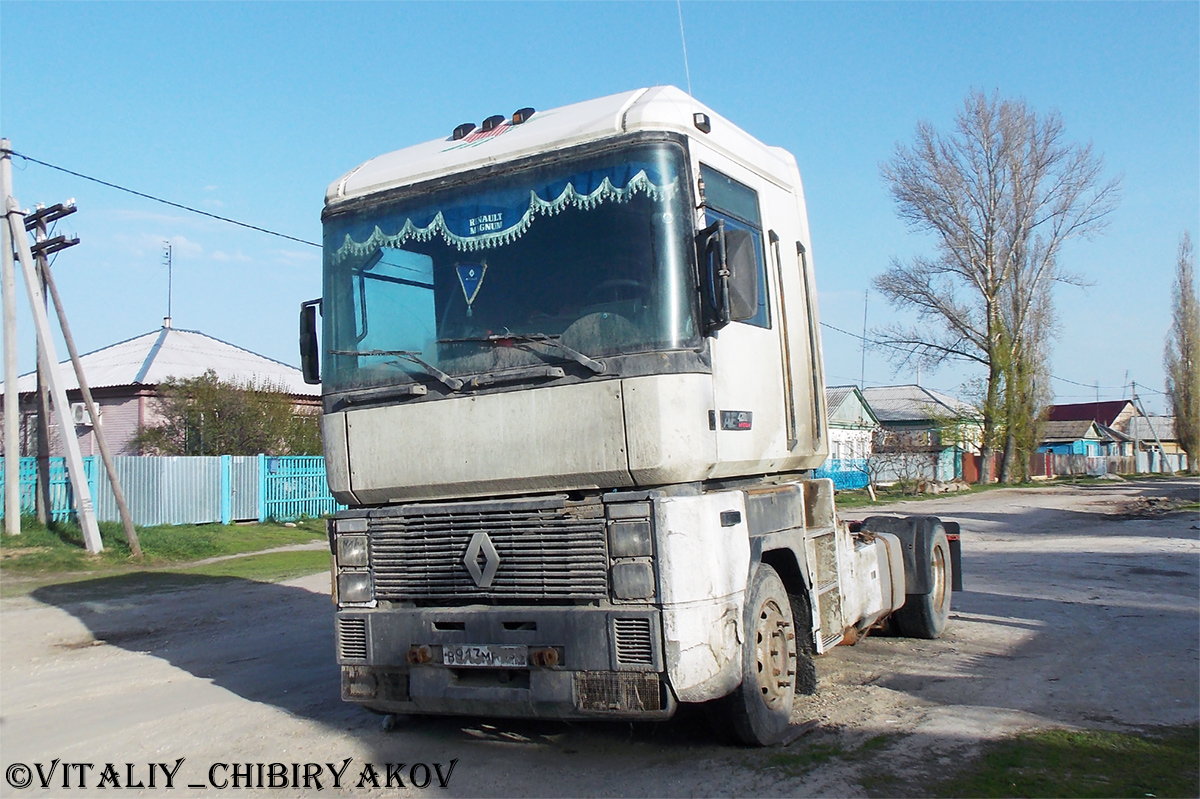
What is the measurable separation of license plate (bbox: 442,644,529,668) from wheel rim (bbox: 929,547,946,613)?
4.78m

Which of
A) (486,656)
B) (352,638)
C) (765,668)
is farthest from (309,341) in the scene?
(765,668)

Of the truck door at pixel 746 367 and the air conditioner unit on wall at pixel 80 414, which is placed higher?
the air conditioner unit on wall at pixel 80 414

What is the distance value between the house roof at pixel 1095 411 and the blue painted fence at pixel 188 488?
248 ft

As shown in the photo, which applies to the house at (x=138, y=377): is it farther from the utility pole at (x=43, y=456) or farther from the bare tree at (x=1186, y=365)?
the bare tree at (x=1186, y=365)

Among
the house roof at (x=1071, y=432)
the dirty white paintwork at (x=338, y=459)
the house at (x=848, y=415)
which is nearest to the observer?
the dirty white paintwork at (x=338, y=459)

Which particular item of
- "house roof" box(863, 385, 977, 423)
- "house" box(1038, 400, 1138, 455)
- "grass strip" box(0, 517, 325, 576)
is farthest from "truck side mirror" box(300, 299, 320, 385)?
"house" box(1038, 400, 1138, 455)

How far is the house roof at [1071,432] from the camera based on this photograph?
76.3 m

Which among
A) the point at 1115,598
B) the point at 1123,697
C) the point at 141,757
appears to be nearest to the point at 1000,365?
the point at 1115,598

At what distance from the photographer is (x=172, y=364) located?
32688mm

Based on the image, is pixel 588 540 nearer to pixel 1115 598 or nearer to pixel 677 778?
pixel 677 778

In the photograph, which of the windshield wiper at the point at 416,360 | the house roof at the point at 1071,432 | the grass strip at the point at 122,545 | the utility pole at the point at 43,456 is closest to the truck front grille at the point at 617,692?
the windshield wiper at the point at 416,360

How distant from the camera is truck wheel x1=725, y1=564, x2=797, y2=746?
5.17 m

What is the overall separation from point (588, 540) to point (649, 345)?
1.02 m

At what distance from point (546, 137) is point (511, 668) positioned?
284 cm
